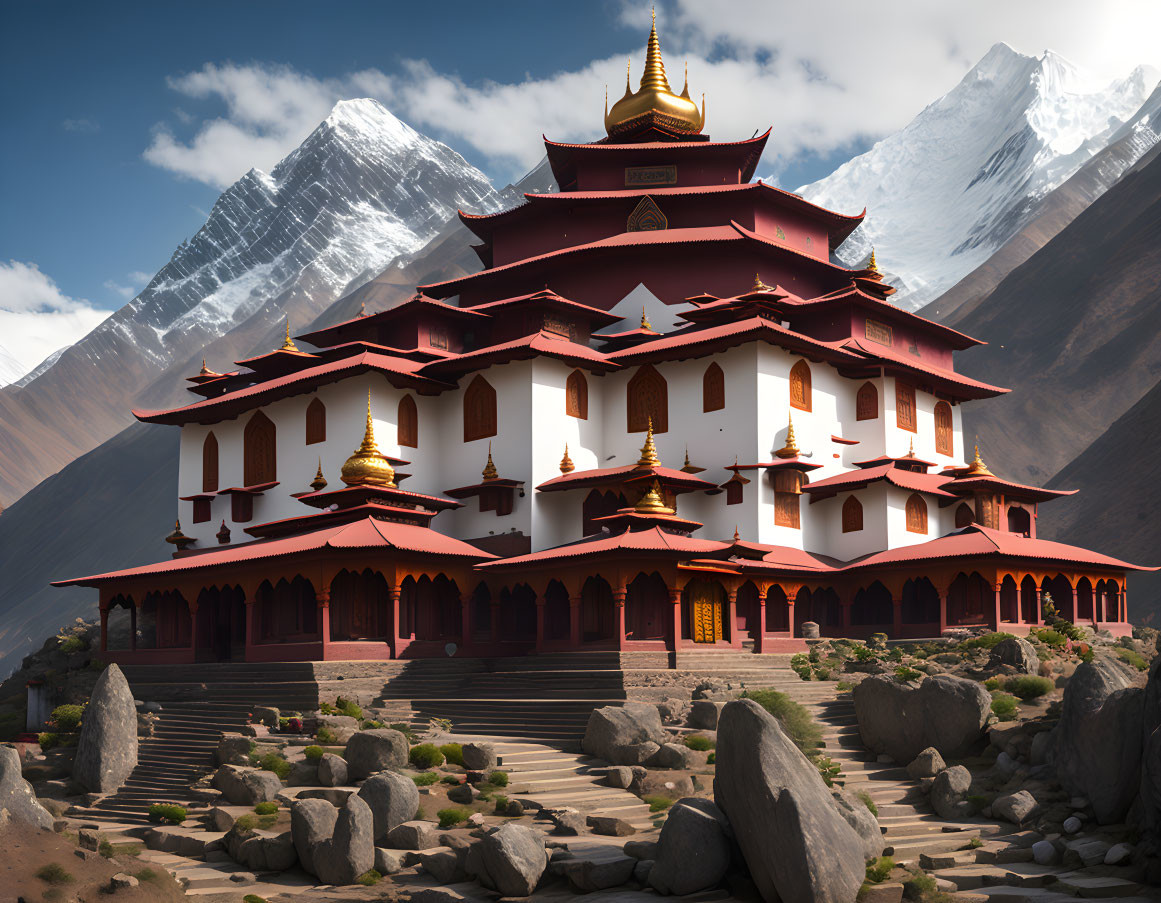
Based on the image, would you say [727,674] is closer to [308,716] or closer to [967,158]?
[308,716]

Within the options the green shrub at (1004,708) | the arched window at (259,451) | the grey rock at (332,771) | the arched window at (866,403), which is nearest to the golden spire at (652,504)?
the arched window at (866,403)

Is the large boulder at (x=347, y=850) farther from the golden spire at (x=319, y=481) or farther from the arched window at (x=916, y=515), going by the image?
the arched window at (x=916, y=515)

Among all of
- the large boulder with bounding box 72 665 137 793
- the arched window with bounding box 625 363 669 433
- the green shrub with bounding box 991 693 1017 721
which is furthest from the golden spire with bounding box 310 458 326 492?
the green shrub with bounding box 991 693 1017 721

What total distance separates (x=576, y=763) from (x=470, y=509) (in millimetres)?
16137

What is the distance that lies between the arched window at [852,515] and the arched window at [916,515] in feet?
5.00

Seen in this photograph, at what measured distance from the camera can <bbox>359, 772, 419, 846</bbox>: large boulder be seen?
71.1 ft

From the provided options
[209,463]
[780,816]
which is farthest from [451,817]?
[209,463]

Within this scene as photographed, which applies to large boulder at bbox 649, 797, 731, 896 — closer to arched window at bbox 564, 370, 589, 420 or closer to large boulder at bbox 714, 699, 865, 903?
large boulder at bbox 714, 699, 865, 903

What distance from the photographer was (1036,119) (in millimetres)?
178625

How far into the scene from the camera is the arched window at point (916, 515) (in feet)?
132

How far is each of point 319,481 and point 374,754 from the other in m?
17.6

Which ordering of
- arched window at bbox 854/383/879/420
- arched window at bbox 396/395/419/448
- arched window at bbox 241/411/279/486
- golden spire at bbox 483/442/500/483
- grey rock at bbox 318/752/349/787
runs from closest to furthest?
grey rock at bbox 318/752/349/787 → golden spire at bbox 483/442/500/483 → arched window at bbox 396/395/419/448 → arched window at bbox 854/383/879/420 → arched window at bbox 241/411/279/486

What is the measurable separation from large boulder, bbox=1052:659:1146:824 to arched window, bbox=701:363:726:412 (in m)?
18.3

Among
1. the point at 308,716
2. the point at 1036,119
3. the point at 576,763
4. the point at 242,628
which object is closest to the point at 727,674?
the point at 576,763
